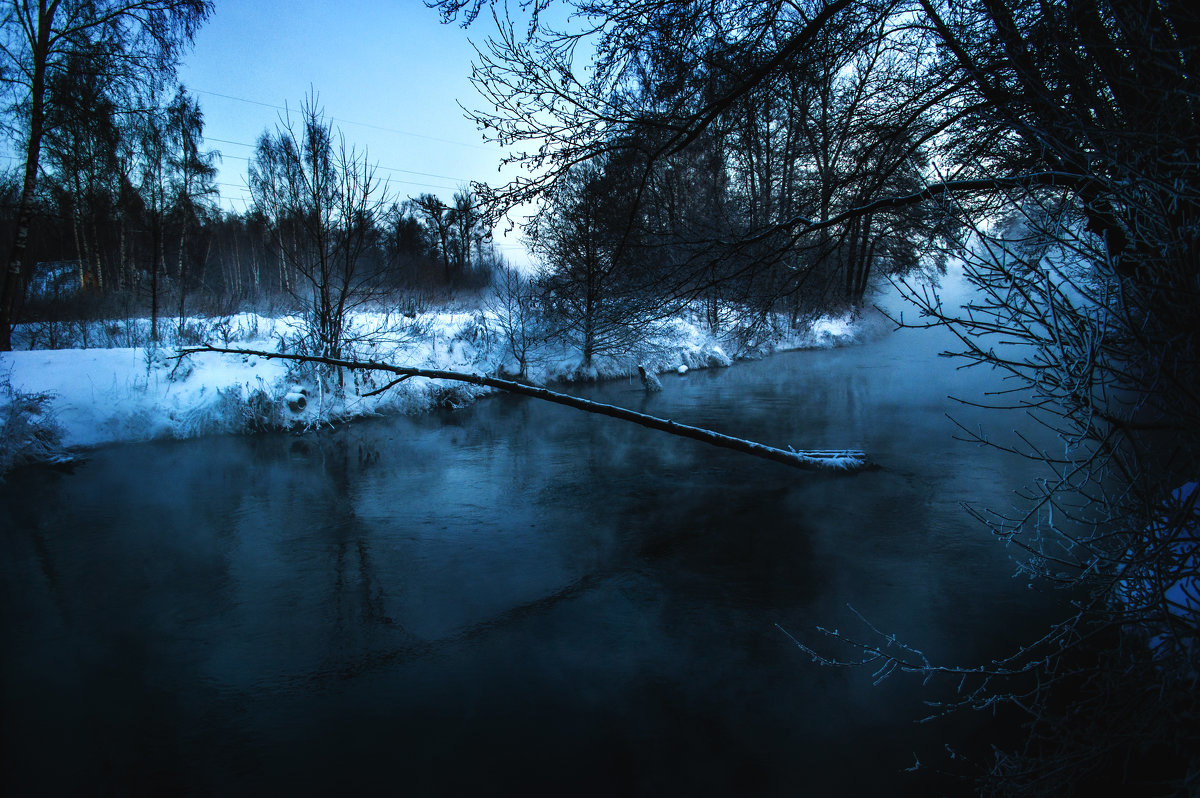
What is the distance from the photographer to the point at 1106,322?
1.86m

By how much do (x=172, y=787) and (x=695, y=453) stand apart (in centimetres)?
764

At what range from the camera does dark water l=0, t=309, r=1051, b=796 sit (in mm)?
3389

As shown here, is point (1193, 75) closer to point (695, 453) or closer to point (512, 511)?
point (512, 511)

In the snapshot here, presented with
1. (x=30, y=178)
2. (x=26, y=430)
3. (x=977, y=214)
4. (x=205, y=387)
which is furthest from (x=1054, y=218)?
(x=30, y=178)

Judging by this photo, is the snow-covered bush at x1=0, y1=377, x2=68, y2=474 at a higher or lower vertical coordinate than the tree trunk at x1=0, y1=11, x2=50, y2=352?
lower

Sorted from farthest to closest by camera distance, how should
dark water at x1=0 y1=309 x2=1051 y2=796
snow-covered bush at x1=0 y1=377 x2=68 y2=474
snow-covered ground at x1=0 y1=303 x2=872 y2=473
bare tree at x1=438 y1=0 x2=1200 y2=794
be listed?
snow-covered ground at x1=0 y1=303 x2=872 y2=473
snow-covered bush at x1=0 y1=377 x2=68 y2=474
dark water at x1=0 y1=309 x2=1051 y2=796
bare tree at x1=438 y1=0 x2=1200 y2=794

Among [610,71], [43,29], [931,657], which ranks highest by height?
[43,29]

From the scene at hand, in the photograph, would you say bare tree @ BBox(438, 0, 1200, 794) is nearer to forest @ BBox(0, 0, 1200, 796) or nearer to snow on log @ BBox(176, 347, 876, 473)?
forest @ BBox(0, 0, 1200, 796)

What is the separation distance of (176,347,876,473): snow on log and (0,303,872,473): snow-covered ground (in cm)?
93

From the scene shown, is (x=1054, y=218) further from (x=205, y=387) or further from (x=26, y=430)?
(x=205, y=387)

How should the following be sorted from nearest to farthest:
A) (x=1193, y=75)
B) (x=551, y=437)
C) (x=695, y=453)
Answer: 1. (x=1193, y=75)
2. (x=695, y=453)
3. (x=551, y=437)

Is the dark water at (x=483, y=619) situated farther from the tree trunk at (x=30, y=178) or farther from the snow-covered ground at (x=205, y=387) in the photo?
the tree trunk at (x=30, y=178)

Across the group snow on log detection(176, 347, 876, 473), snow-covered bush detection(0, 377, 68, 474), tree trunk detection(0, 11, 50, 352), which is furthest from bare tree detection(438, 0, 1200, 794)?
tree trunk detection(0, 11, 50, 352)

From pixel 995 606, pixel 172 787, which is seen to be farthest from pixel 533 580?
pixel 995 606
